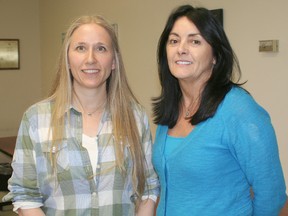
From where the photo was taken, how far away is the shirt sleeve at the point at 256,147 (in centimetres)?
122

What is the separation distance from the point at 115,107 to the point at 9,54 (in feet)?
16.0

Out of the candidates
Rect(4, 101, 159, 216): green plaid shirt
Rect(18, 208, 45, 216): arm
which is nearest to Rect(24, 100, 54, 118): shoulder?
Rect(4, 101, 159, 216): green plaid shirt

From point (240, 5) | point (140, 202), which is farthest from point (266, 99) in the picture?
point (140, 202)

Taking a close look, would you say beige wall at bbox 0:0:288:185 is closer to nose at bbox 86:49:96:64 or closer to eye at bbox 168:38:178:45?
eye at bbox 168:38:178:45

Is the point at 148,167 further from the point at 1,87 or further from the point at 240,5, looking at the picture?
the point at 1,87

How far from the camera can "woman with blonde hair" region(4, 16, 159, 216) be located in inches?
54.7

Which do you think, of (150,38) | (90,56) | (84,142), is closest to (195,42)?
(90,56)

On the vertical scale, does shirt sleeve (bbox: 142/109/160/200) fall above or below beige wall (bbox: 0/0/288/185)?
below

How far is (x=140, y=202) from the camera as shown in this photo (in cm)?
157

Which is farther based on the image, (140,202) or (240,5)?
(240,5)

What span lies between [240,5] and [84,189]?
2059 millimetres

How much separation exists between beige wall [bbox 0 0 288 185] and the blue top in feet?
4.70

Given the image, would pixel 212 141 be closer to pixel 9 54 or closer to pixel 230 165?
pixel 230 165

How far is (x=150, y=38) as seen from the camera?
3850mm
